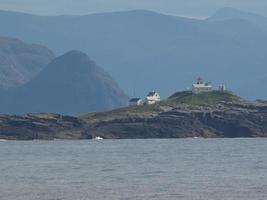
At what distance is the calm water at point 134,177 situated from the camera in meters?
77.4

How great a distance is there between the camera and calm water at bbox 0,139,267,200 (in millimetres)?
77438

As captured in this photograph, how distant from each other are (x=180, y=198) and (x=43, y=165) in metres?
38.8

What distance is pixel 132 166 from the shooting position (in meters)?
107

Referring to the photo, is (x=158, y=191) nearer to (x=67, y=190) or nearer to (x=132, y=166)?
(x=67, y=190)

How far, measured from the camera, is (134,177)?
9194 cm

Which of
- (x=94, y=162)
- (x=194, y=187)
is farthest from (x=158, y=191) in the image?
(x=94, y=162)

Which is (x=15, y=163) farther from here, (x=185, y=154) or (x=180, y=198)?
(x=180, y=198)

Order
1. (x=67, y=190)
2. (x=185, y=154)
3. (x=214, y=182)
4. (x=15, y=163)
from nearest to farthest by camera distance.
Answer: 1. (x=67, y=190)
2. (x=214, y=182)
3. (x=15, y=163)
4. (x=185, y=154)

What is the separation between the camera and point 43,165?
366 ft

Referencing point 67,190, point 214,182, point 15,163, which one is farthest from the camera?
point 15,163

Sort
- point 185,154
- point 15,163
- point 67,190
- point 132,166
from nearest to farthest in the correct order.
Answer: point 67,190 → point 132,166 → point 15,163 → point 185,154

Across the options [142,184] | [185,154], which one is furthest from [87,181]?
[185,154]

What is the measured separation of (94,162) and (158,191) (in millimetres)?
37997

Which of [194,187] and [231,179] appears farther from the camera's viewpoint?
[231,179]
